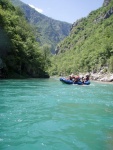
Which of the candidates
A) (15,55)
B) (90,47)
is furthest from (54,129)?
(90,47)

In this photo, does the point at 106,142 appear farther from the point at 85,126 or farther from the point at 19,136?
the point at 19,136

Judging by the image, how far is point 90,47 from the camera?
406 ft

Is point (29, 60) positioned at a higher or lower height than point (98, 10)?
lower

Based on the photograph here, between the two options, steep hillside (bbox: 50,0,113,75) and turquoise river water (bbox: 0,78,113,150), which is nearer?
turquoise river water (bbox: 0,78,113,150)

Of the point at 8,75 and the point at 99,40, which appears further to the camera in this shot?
the point at 99,40

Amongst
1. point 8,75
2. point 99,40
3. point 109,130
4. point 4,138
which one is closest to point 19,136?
point 4,138

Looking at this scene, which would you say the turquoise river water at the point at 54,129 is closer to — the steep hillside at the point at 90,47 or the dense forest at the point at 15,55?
the dense forest at the point at 15,55

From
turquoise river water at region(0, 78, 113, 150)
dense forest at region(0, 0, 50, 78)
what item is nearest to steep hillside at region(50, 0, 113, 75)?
dense forest at region(0, 0, 50, 78)

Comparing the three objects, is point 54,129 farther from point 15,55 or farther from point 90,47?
point 90,47

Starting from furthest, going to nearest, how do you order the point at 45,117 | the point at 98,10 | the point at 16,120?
1. the point at 98,10
2. the point at 45,117
3. the point at 16,120

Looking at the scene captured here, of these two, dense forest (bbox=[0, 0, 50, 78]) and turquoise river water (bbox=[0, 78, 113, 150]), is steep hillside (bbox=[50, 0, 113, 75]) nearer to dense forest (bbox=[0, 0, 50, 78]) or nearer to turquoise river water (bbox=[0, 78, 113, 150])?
dense forest (bbox=[0, 0, 50, 78])

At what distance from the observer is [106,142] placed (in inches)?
380

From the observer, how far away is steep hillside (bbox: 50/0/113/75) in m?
93.8

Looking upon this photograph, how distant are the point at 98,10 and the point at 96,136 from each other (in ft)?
586
